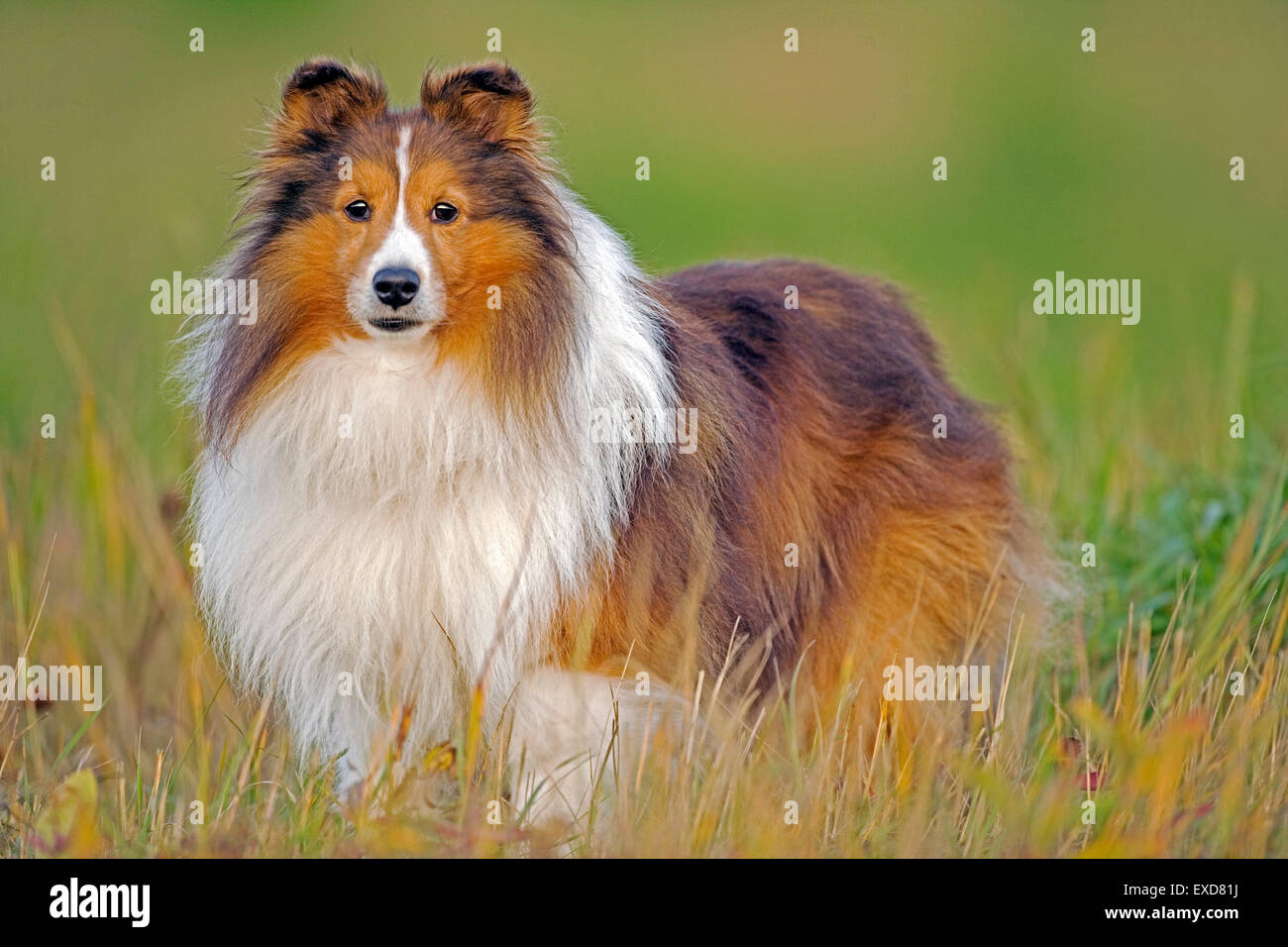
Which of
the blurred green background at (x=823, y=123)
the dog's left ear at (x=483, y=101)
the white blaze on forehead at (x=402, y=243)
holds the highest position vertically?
the blurred green background at (x=823, y=123)

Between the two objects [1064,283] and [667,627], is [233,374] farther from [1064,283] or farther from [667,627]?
[1064,283]

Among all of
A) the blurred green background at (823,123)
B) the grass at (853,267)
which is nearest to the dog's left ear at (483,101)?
the grass at (853,267)

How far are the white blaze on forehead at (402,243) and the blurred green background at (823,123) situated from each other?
7555 millimetres

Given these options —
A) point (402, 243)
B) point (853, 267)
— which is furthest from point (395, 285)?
point (853, 267)

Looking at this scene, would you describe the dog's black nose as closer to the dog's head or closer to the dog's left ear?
the dog's head

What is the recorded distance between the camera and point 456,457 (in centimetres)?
500

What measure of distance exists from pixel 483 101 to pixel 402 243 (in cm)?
69

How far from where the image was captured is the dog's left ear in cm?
512

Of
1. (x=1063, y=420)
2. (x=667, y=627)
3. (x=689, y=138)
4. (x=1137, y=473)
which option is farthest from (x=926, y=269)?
(x=667, y=627)

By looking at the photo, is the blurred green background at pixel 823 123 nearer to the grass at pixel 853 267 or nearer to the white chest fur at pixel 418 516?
the grass at pixel 853 267

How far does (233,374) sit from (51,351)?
535 cm

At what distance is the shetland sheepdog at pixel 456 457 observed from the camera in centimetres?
498

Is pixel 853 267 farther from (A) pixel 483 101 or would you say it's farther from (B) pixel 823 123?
(A) pixel 483 101
